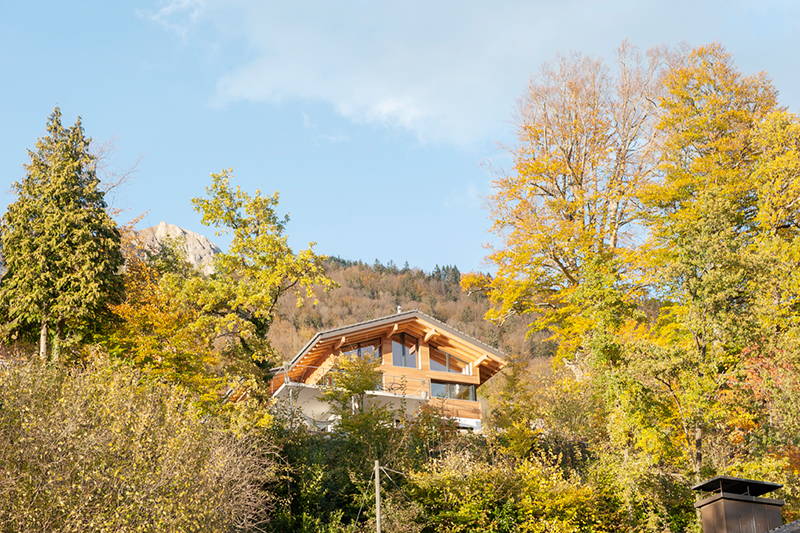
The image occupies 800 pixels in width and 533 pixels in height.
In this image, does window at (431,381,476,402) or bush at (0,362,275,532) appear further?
window at (431,381,476,402)

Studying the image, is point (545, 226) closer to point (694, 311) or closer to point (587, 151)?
point (587, 151)

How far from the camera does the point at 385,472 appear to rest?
27.0 meters

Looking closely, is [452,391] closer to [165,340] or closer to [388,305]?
[165,340]

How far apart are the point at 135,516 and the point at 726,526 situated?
40.0 feet

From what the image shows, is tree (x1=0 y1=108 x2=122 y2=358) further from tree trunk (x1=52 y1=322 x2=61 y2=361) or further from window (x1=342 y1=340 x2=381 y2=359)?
window (x1=342 y1=340 x2=381 y2=359)

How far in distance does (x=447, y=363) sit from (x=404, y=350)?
7.66ft

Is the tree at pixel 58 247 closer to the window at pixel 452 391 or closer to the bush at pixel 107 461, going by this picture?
the bush at pixel 107 461

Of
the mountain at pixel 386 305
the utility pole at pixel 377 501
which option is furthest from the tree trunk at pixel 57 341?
the mountain at pixel 386 305

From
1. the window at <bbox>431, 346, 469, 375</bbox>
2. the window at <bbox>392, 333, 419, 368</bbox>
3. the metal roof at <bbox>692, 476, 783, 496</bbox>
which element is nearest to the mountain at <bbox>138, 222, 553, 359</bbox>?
the window at <bbox>431, 346, 469, 375</bbox>

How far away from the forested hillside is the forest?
84.1 feet

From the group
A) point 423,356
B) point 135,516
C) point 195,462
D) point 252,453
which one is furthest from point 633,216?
point 135,516

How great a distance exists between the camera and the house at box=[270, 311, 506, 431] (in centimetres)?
3753

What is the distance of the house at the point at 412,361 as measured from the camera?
123ft

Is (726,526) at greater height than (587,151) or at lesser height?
lesser
